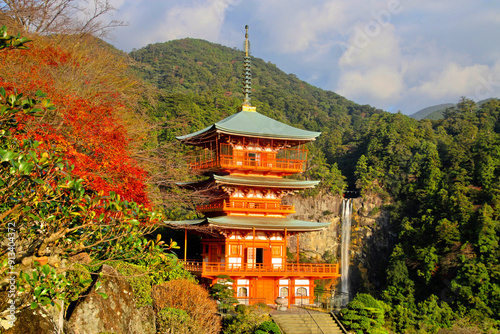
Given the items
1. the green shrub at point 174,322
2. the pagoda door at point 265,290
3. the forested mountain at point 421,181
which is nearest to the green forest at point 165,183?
the green shrub at point 174,322

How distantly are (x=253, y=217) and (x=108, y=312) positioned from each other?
10.8 metres

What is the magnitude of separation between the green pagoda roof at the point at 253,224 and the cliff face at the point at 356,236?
89.7 feet

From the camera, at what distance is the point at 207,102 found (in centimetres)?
5909

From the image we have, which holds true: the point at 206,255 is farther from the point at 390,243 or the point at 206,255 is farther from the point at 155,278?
the point at 390,243

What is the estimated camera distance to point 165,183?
2305cm

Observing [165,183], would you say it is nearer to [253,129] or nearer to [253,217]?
[253,217]

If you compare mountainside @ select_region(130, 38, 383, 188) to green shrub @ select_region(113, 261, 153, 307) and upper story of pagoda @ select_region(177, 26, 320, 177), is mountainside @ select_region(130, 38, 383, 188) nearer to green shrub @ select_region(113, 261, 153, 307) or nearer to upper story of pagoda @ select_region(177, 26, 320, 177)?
upper story of pagoda @ select_region(177, 26, 320, 177)

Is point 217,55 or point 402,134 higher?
point 217,55

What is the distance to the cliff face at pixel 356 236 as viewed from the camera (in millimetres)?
49406

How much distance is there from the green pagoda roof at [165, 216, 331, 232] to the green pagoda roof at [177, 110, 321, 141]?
3912 millimetres

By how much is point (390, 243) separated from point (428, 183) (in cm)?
822

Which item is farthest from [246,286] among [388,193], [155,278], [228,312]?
[388,193]

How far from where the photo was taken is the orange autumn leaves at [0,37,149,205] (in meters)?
14.4

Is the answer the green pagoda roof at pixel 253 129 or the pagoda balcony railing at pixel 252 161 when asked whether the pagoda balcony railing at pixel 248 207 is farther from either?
the green pagoda roof at pixel 253 129
